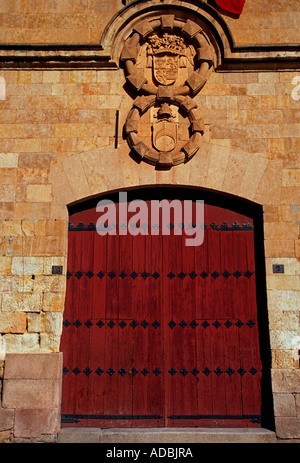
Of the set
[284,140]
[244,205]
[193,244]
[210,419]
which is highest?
[284,140]

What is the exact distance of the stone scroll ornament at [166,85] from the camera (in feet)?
17.5

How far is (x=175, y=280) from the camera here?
5.31 metres

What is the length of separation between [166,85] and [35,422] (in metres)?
4.10

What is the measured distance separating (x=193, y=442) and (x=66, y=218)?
9.23ft

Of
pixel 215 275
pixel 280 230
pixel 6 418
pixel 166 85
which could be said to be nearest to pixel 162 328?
pixel 215 275

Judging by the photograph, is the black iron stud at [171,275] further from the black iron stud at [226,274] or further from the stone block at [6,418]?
the stone block at [6,418]

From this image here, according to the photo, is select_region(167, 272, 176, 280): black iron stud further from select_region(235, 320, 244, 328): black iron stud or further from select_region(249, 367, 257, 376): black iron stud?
select_region(249, 367, 257, 376): black iron stud

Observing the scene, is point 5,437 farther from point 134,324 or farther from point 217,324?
point 217,324

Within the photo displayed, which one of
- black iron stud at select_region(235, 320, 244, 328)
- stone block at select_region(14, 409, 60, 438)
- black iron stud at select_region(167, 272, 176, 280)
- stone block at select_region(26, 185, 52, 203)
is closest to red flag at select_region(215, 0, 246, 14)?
stone block at select_region(26, 185, 52, 203)

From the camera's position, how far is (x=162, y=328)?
519cm

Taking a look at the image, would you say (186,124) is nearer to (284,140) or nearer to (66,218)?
(284,140)

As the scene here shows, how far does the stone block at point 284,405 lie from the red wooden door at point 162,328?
0.30 meters

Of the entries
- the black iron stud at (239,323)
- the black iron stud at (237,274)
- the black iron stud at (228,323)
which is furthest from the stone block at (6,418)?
the black iron stud at (237,274)
